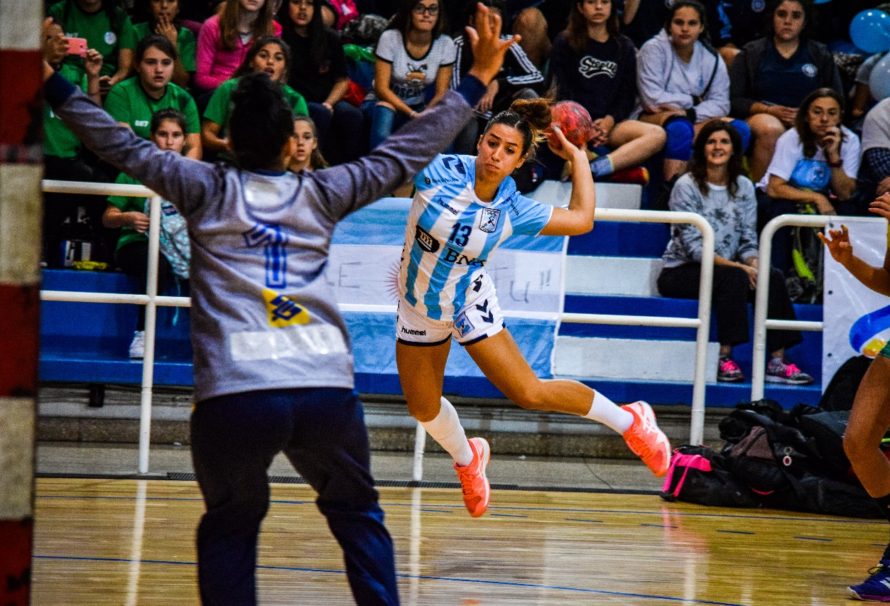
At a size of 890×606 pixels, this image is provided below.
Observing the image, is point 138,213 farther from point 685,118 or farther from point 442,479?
point 685,118

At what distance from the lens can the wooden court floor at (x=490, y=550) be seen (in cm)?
463

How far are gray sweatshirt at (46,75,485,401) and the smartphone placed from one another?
525 cm

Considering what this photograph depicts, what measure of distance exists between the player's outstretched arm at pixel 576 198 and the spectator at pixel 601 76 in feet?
12.0

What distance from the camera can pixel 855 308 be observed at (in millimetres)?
7457

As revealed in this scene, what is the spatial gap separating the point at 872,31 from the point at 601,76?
8.13 ft

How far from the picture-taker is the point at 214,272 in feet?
10.4

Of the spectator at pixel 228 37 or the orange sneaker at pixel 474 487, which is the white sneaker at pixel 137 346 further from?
the orange sneaker at pixel 474 487

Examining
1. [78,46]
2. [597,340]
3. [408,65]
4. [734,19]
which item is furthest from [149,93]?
[734,19]

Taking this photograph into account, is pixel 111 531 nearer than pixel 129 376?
Yes

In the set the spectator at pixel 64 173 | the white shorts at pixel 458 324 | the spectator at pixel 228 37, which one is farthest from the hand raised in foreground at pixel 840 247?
the spectator at pixel 228 37

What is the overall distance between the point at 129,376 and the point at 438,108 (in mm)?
4653

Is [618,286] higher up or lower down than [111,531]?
higher up

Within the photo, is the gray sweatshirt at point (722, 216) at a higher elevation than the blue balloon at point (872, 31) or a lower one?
lower

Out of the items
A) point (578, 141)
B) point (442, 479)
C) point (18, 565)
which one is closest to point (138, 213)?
point (442, 479)
